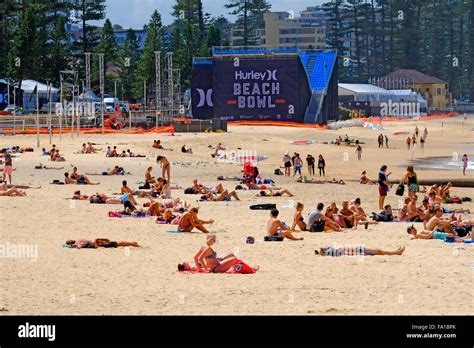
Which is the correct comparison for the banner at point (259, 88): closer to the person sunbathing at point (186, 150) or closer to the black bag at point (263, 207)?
the person sunbathing at point (186, 150)

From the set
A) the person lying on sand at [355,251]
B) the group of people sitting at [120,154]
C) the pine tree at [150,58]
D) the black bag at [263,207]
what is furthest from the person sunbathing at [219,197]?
the pine tree at [150,58]

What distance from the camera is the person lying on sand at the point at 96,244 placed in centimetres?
1744

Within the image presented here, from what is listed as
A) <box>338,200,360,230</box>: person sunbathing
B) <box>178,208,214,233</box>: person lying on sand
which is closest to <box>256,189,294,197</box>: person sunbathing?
<box>338,200,360,230</box>: person sunbathing

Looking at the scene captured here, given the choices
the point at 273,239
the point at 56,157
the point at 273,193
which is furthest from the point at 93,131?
the point at 273,239

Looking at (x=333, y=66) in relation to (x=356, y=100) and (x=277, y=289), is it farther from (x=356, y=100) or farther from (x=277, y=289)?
(x=277, y=289)

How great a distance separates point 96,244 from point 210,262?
9.66 ft

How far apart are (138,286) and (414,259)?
448cm

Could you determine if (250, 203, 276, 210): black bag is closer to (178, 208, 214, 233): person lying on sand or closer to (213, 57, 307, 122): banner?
(178, 208, 214, 233): person lying on sand

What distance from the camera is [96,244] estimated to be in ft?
57.3

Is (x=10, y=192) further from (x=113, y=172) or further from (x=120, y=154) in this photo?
(x=120, y=154)

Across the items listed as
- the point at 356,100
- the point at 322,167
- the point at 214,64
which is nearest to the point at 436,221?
the point at 322,167
